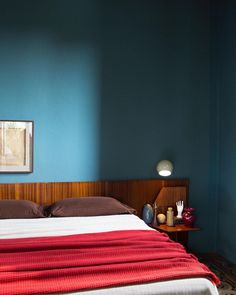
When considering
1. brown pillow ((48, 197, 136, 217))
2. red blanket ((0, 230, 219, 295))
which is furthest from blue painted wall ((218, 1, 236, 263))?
red blanket ((0, 230, 219, 295))

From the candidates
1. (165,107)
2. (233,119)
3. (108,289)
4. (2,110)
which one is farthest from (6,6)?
(108,289)

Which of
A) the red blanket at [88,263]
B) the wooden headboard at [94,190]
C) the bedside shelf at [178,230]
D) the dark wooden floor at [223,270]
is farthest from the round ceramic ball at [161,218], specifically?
the red blanket at [88,263]

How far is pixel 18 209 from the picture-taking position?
9.96ft

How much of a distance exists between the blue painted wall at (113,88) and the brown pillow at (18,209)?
33cm

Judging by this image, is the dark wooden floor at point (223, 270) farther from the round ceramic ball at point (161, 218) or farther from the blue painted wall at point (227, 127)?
the round ceramic ball at point (161, 218)

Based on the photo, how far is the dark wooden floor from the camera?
293 centimetres

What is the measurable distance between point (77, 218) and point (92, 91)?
1.20 m

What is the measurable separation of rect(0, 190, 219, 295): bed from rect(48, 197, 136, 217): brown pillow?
164 millimetres

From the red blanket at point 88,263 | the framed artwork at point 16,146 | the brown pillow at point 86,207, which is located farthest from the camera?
the framed artwork at point 16,146

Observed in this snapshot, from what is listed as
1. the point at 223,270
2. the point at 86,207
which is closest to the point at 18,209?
the point at 86,207

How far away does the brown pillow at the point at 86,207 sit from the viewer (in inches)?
124

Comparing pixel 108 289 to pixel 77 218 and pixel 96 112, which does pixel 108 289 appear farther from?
pixel 96 112

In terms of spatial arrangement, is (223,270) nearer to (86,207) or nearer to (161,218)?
(161,218)

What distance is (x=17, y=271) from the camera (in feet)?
6.11
